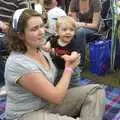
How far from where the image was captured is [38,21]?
72.0 inches

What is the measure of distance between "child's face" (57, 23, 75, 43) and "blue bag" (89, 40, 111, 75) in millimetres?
1114

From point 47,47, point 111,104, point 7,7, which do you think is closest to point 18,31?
point 47,47

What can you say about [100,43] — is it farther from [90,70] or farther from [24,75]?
[24,75]

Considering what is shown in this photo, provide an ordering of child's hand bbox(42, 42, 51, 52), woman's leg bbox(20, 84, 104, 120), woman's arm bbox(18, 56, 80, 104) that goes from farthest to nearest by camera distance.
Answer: child's hand bbox(42, 42, 51, 52), woman's leg bbox(20, 84, 104, 120), woman's arm bbox(18, 56, 80, 104)

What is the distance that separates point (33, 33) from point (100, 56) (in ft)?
6.04

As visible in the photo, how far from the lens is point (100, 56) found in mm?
3549

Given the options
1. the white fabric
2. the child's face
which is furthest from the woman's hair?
the white fabric

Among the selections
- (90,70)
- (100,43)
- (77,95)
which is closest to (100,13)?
(100,43)

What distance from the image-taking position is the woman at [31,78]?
1734 mm

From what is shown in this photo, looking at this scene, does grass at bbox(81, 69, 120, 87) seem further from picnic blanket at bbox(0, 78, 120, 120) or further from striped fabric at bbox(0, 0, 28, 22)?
striped fabric at bbox(0, 0, 28, 22)

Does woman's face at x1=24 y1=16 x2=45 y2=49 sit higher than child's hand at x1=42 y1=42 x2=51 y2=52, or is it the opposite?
woman's face at x1=24 y1=16 x2=45 y2=49

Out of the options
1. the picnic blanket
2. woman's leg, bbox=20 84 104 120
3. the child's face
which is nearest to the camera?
woman's leg, bbox=20 84 104 120

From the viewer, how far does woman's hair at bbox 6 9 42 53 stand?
179cm

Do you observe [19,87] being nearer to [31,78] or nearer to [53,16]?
[31,78]
